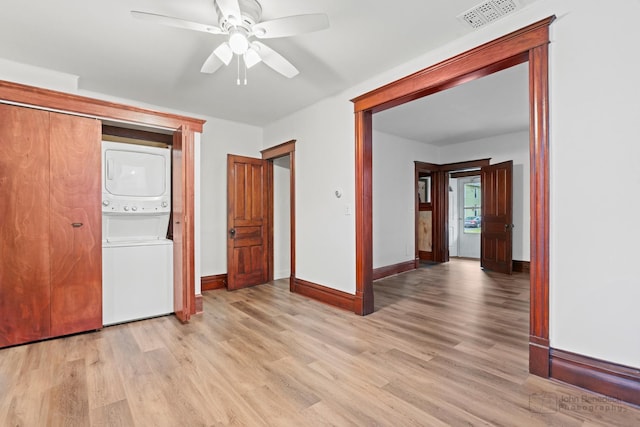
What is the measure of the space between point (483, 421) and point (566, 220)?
4.53ft

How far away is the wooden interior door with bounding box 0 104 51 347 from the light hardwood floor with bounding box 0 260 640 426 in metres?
0.23

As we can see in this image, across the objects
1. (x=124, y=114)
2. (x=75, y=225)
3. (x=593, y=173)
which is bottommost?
(x=75, y=225)

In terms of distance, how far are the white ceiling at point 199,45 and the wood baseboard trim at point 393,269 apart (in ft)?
9.94

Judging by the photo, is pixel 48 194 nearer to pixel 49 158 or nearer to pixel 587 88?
pixel 49 158

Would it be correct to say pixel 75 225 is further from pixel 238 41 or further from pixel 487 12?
pixel 487 12

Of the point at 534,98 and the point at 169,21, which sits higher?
the point at 169,21

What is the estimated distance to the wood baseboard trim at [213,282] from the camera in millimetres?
4527

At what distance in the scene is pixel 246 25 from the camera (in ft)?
6.91

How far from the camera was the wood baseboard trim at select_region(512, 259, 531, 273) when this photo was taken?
5.63 metres

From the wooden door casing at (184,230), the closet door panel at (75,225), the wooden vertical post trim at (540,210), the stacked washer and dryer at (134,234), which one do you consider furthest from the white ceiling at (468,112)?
the closet door panel at (75,225)

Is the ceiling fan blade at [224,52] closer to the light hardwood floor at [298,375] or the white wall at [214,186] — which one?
the light hardwood floor at [298,375]

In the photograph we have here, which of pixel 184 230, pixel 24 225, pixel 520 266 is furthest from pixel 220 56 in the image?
pixel 520 266

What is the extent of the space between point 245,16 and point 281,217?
141 inches

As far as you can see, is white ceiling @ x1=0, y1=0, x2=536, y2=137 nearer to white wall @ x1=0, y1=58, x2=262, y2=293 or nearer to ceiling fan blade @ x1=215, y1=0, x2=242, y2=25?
ceiling fan blade @ x1=215, y1=0, x2=242, y2=25
